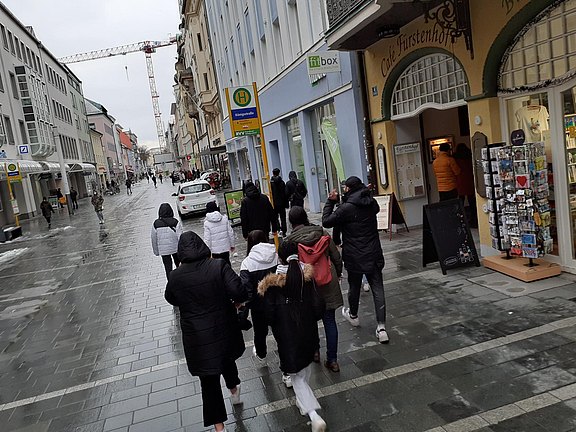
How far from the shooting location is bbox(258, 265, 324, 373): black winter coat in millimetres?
3895

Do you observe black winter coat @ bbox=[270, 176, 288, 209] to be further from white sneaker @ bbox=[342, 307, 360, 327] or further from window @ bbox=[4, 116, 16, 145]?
window @ bbox=[4, 116, 16, 145]

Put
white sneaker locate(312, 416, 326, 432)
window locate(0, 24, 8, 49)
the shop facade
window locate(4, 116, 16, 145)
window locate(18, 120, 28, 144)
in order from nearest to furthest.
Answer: white sneaker locate(312, 416, 326, 432), the shop facade, window locate(4, 116, 16, 145), window locate(0, 24, 8, 49), window locate(18, 120, 28, 144)

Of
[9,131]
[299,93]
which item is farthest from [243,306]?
[9,131]

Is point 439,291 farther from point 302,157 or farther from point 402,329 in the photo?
point 302,157

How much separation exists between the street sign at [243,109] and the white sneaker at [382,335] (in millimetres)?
5313

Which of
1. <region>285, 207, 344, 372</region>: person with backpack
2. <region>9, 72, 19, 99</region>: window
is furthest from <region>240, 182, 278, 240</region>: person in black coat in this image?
<region>9, 72, 19, 99</region>: window

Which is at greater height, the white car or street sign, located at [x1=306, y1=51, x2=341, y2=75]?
street sign, located at [x1=306, y1=51, x2=341, y2=75]

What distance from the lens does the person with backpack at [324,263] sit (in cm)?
461

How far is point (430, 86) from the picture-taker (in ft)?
30.9

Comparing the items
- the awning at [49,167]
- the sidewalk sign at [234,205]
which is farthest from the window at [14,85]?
the sidewalk sign at [234,205]

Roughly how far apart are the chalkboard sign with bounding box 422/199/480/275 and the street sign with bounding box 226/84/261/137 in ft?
12.8

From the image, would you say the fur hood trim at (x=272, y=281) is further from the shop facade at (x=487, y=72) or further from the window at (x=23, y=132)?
the window at (x=23, y=132)

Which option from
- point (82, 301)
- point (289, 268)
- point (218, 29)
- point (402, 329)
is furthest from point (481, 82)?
point (218, 29)

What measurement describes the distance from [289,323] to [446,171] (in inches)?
273
